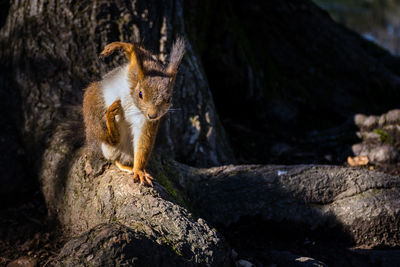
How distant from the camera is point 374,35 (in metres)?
17.0

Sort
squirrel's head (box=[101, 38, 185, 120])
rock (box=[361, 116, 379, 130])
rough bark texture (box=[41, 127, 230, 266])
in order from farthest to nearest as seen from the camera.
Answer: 1. rock (box=[361, 116, 379, 130])
2. squirrel's head (box=[101, 38, 185, 120])
3. rough bark texture (box=[41, 127, 230, 266])

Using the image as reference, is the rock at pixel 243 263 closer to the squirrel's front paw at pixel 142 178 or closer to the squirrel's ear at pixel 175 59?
the squirrel's front paw at pixel 142 178

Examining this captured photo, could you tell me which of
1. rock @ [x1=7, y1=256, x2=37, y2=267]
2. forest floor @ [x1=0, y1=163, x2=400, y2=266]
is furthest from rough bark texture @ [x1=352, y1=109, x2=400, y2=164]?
rock @ [x1=7, y1=256, x2=37, y2=267]

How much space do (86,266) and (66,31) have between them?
1.76 meters

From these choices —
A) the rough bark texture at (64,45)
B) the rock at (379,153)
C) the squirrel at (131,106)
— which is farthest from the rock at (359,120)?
the squirrel at (131,106)

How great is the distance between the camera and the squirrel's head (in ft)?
5.58

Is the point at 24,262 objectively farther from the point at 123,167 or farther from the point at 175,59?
the point at 175,59

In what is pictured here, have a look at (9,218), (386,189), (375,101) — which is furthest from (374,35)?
(9,218)

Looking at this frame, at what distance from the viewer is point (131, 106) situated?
1.81 m

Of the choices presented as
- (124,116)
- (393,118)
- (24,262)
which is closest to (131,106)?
(124,116)

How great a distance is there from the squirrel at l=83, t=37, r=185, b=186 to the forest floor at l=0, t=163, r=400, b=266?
26.7 inches

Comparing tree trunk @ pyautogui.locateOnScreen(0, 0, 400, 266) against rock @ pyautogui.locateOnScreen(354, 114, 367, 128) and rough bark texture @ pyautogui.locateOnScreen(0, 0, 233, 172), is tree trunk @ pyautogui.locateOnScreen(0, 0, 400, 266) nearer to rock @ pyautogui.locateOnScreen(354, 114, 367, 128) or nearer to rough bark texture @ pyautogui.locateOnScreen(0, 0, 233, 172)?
rough bark texture @ pyautogui.locateOnScreen(0, 0, 233, 172)

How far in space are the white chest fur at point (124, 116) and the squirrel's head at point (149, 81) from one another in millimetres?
67

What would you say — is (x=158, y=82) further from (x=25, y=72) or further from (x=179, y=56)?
(x=25, y=72)
